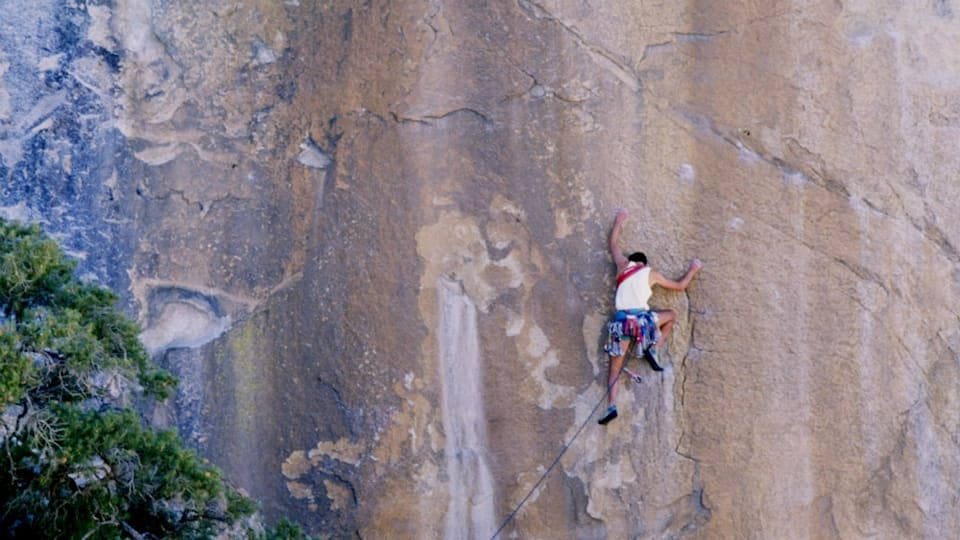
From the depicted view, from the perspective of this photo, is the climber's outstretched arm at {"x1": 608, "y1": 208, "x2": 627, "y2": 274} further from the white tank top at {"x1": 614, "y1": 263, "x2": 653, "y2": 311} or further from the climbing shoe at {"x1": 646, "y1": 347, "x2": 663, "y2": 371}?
the climbing shoe at {"x1": 646, "y1": 347, "x2": 663, "y2": 371}

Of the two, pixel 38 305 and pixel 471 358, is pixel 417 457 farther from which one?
pixel 38 305

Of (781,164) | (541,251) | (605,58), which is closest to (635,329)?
(541,251)

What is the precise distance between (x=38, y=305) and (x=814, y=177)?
418 cm

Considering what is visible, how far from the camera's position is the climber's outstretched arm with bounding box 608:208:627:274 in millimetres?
7512

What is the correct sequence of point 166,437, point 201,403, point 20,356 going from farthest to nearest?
point 201,403 < point 166,437 < point 20,356

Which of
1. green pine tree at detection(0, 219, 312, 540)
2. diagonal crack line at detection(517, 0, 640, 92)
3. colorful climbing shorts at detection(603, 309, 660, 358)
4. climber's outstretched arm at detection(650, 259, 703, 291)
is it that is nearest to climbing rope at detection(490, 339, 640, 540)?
colorful climbing shorts at detection(603, 309, 660, 358)

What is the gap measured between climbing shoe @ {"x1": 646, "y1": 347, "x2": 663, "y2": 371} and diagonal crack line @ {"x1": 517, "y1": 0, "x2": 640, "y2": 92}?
1.45 metres

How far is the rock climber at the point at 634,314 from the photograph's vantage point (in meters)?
7.39

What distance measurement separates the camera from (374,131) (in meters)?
7.66

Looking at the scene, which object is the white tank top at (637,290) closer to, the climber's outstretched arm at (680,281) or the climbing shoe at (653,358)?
the climber's outstretched arm at (680,281)

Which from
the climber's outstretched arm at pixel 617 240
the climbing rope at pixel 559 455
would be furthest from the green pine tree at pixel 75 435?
→ the climber's outstretched arm at pixel 617 240

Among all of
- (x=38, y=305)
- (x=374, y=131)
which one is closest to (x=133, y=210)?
(x=374, y=131)

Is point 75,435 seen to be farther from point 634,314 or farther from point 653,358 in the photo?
point 653,358

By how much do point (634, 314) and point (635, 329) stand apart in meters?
0.08
